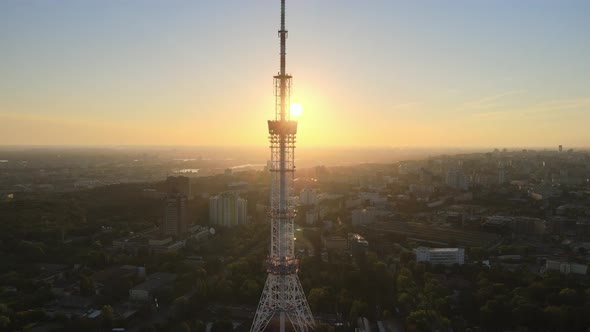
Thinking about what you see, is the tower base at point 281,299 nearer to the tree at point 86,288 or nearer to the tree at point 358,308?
the tree at point 358,308

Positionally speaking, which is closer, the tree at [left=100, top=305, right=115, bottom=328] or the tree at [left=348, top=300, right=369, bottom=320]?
the tree at [left=100, top=305, right=115, bottom=328]

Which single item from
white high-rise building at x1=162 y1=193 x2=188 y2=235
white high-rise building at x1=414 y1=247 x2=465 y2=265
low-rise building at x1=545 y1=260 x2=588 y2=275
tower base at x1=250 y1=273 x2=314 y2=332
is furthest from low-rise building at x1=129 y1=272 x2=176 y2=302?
low-rise building at x1=545 y1=260 x2=588 y2=275

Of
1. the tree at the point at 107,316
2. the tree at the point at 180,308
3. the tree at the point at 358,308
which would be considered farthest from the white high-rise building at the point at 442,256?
the tree at the point at 107,316

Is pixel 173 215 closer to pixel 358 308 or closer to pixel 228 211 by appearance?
pixel 228 211

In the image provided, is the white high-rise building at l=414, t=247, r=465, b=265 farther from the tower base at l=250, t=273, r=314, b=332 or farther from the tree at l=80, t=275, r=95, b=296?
the tree at l=80, t=275, r=95, b=296

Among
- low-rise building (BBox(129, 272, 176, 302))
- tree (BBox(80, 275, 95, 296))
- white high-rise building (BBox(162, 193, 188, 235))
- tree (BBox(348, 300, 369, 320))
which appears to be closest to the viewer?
tree (BBox(348, 300, 369, 320))

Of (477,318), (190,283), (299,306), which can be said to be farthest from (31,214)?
(477,318)

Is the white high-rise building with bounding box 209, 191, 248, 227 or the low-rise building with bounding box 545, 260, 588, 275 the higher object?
the white high-rise building with bounding box 209, 191, 248, 227

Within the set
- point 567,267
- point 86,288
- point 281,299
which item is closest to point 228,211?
point 86,288
